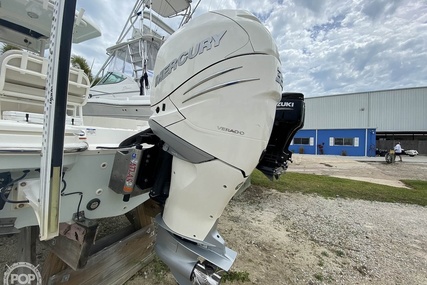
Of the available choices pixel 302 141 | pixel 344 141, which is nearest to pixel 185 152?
pixel 344 141

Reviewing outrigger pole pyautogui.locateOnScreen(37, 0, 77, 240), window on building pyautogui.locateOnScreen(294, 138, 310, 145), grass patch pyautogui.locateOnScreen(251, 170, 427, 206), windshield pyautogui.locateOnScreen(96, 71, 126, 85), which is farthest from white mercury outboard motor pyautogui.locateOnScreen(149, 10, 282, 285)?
window on building pyautogui.locateOnScreen(294, 138, 310, 145)

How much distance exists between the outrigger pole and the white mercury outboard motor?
445mm

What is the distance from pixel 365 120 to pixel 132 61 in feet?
75.8

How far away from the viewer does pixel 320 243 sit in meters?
2.77

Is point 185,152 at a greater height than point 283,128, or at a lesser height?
lesser

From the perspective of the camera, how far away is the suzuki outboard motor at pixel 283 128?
2.09 meters

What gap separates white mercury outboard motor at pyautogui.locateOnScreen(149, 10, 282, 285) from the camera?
40.6 inches

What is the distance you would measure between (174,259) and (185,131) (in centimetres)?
63

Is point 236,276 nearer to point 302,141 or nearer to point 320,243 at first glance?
point 320,243

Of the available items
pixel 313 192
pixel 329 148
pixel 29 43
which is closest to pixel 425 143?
pixel 329 148

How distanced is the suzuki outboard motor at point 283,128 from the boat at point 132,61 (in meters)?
2.73

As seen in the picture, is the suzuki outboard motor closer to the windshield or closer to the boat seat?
the boat seat

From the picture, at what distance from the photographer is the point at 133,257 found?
1969mm

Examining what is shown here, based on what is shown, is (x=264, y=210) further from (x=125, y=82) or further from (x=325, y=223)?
(x=125, y=82)
